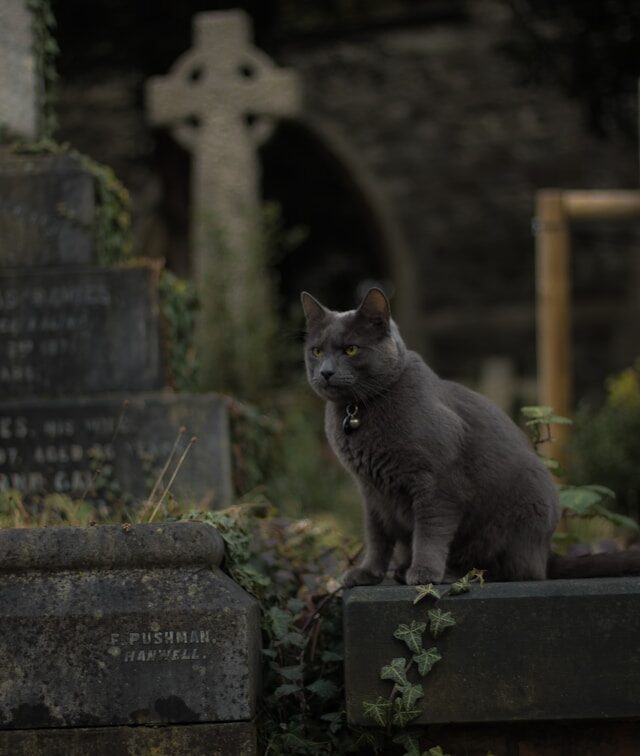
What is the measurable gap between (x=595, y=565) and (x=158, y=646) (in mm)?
1342

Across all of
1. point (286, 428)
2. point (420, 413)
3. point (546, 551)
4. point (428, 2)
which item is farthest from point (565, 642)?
point (428, 2)

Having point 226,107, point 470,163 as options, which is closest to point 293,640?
point 226,107

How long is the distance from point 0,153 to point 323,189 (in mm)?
9619

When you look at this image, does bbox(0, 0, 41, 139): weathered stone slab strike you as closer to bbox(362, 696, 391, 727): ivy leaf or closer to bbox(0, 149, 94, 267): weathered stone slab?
bbox(0, 149, 94, 267): weathered stone slab

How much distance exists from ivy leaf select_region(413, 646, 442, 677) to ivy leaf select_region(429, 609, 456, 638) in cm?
4

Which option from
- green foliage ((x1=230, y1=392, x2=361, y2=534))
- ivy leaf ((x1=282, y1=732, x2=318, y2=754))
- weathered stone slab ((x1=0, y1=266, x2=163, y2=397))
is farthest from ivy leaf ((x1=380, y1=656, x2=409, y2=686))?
weathered stone slab ((x1=0, y1=266, x2=163, y2=397))

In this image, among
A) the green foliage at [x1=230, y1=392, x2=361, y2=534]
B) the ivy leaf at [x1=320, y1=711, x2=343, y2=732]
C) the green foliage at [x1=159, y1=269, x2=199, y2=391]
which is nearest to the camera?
the ivy leaf at [x1=320, y1=711, x2=343, y2=732]

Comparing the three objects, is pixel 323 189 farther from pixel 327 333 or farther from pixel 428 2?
pixel 327 333

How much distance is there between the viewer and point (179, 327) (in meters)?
5.66

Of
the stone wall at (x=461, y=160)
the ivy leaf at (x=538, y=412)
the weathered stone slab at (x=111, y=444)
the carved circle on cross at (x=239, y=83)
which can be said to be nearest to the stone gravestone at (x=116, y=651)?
the ivy leaf at (x=538, y=412)

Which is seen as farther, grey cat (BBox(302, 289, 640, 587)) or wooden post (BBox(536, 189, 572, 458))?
wooden post (BBox(536, 189, 572, 458))

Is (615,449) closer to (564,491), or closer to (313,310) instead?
(564,491)

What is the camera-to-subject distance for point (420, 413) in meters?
3.46

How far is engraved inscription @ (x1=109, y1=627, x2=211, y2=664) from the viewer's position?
3.23 m
